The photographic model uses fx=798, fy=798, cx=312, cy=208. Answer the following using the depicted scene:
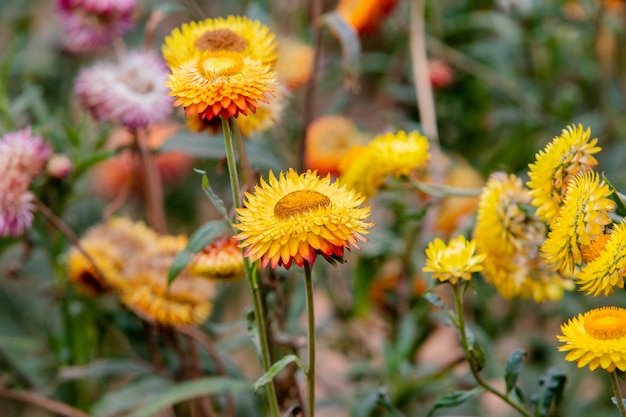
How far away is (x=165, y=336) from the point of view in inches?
35.8

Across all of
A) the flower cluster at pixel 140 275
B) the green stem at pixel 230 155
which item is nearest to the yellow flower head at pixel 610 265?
the green stem at pixel 230 155

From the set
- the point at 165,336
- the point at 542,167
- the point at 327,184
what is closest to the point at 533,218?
the point at 542,167

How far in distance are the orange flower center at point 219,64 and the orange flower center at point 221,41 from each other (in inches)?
1.3

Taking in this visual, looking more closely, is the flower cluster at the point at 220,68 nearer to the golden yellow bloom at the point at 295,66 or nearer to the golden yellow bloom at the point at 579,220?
the golden yellow bloom at the point at 579,220

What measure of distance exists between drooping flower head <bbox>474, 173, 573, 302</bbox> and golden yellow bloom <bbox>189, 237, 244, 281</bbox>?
0.67ft

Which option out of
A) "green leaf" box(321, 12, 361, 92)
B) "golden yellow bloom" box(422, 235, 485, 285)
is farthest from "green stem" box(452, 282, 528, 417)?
"green leaf" box(321, 12, 361, 92)

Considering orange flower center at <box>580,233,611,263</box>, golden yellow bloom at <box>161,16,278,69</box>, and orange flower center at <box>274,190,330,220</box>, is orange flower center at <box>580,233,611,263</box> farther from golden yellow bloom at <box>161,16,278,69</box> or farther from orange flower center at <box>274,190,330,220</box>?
golden yellow bloom at <box>161,16,278,69</box>

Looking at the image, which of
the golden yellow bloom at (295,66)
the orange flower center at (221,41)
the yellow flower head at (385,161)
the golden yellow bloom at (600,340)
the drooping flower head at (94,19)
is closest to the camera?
the golden yellow bloom at (600,340)

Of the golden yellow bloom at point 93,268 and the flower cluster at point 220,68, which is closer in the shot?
the flower cluster at point 220,68

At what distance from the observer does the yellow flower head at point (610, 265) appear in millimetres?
501

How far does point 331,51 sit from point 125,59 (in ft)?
3.88

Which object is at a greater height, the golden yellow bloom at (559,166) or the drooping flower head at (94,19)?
the drooping flower head at (94,19)

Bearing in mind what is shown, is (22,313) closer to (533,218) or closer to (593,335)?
(533,218)

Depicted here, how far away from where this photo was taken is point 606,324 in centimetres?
50
